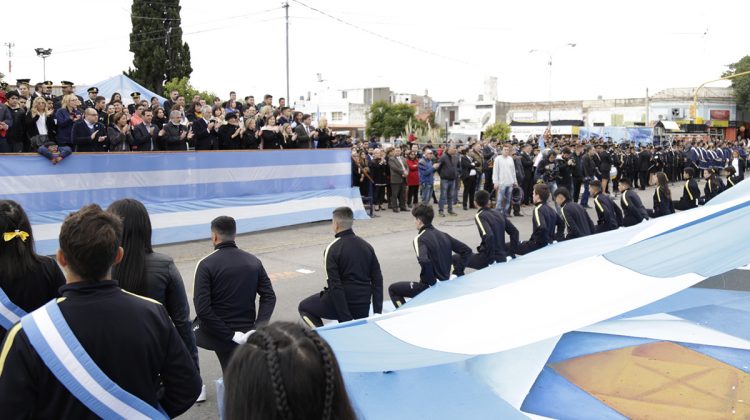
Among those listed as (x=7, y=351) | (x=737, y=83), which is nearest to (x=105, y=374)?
(x=7, y=351)

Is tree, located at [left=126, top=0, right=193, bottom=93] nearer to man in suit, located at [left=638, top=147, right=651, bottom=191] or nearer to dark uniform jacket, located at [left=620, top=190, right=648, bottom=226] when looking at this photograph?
man in suit, located at [left=638, top=147, right=651, bottom=191]

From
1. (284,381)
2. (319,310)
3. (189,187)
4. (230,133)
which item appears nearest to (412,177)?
(230,133)

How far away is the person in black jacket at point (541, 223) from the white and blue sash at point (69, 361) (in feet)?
25.7

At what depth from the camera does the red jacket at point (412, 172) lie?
17875 mm

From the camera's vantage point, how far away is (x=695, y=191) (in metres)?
14.2

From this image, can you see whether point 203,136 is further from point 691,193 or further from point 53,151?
point 691,193

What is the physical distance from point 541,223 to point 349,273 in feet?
15.0

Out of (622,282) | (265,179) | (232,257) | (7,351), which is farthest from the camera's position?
(265,179)

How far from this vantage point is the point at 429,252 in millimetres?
7297

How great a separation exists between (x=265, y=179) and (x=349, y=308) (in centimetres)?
817

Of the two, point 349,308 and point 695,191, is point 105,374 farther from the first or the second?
point 695,191

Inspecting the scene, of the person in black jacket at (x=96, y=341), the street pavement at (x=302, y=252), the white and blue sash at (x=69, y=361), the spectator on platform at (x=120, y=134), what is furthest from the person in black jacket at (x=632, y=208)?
the white and blue sash at (x=69, y=361)

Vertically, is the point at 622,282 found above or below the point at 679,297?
above

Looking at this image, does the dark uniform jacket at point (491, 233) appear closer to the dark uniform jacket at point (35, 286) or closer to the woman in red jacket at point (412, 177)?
the dark uniform jacket at point (35, 286)
